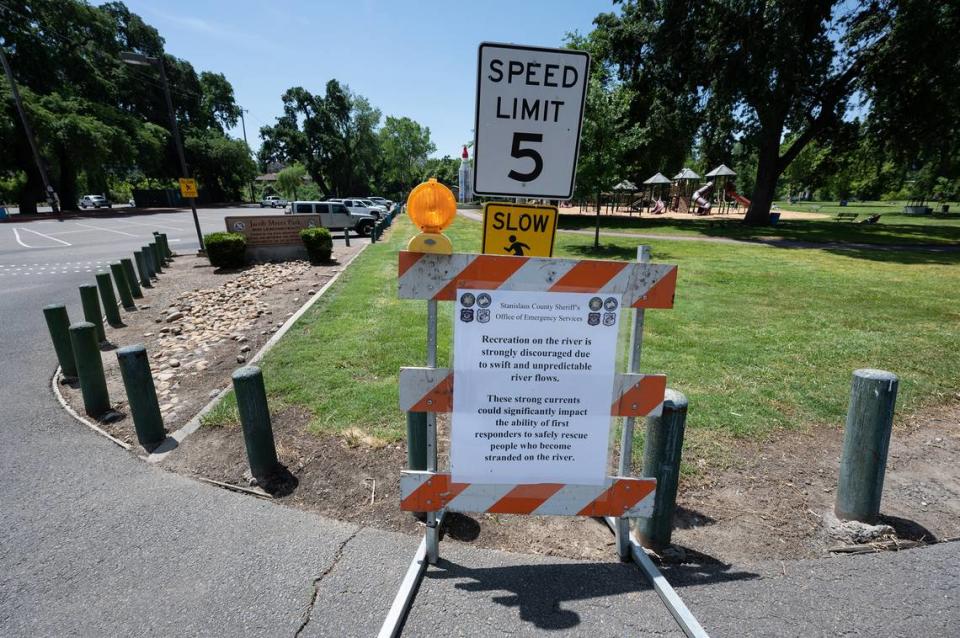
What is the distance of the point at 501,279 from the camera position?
2326 millimetres

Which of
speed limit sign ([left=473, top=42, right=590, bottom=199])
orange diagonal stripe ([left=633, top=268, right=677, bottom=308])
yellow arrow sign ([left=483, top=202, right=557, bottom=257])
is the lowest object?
orange diagonal stripe ([left=633, top=268, right=677, bottom=308])

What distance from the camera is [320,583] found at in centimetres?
252

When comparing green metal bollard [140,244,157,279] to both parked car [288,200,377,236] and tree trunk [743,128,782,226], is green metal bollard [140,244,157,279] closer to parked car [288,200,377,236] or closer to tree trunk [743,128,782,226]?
parked car [288,200,377,236]

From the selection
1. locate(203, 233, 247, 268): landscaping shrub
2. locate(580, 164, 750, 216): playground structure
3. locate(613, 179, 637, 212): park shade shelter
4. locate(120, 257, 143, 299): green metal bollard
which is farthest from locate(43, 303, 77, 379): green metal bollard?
locate(580, 164, 750, 216): playground structure

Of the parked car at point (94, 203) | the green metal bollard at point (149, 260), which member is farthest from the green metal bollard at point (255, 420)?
the parked car at point (94, 203)

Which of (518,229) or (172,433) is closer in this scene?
(518,229)

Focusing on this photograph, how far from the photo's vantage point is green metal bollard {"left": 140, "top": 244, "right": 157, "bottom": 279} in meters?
11.4

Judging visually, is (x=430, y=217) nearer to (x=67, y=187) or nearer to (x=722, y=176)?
(x=722, y=176)

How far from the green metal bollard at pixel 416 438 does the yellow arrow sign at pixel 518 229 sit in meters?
1.22

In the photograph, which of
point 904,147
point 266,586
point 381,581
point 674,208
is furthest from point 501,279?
point 674,208

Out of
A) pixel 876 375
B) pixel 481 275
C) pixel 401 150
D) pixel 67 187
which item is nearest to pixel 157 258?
pixel 481 275

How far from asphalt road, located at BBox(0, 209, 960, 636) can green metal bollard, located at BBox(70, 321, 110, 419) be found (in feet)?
3.96

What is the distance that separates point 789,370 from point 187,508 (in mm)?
6332

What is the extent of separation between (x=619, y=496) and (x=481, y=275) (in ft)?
4.87
